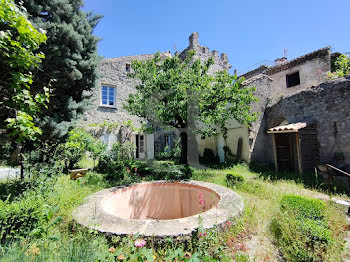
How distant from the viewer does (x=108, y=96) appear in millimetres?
12500

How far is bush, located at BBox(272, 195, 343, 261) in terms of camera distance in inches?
94.8

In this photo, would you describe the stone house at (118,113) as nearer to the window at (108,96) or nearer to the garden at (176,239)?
the window at (108,96)

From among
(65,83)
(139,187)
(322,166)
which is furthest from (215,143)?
(65,83)

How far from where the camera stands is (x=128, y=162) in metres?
8.23

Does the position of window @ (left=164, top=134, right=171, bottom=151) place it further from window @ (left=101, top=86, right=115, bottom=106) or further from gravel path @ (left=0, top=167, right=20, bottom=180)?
gravel path @ (left=0, top=167, right=20, bottom=180)

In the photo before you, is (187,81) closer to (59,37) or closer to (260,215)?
(59,37)

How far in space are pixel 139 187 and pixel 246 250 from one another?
3.62m

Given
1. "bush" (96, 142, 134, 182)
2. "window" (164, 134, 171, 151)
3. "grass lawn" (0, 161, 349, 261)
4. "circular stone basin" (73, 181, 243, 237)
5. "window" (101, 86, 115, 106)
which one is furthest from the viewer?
"window" (164, 134, 171, 151)

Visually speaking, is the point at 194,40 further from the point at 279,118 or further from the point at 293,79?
the point at 279,118

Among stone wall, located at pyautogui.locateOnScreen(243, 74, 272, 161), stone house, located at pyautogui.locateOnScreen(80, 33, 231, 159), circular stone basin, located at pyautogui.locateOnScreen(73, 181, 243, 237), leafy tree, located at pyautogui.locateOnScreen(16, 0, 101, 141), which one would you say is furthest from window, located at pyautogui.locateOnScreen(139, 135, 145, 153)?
circular stone basin, located at pyautogui.locateOnScreen(73, 181, 243, 237)

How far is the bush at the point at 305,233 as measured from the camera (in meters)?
2.41

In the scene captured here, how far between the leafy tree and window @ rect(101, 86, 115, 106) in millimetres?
5633

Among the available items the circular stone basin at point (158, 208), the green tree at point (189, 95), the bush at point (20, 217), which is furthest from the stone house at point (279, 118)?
the bush at point (20, 217)

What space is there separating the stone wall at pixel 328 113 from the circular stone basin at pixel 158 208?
6.19 metres
